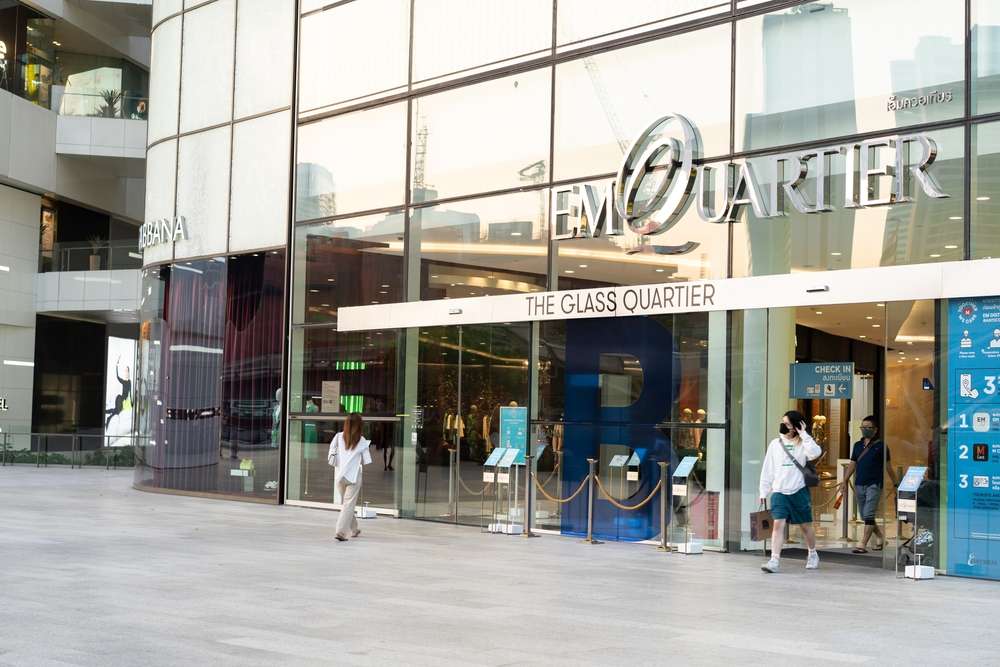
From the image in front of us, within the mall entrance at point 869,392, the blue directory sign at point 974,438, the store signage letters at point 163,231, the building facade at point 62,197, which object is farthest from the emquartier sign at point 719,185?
the building facade at point 62,197

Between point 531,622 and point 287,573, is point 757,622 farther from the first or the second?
point 287,573

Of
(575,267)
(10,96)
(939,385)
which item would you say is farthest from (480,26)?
(10,96)

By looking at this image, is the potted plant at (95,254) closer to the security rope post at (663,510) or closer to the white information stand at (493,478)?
the white information stand at (493,478)

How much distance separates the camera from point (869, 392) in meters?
19.5

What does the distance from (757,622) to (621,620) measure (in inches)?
41.2

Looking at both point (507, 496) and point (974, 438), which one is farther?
point (507, 496)

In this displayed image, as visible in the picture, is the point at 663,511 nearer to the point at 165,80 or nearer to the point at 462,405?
the point at 462,405

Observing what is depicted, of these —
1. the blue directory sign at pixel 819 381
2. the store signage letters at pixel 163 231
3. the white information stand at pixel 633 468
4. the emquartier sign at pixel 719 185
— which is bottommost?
the white information stand at pixel 633 468

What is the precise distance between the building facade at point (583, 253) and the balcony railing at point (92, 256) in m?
13.7

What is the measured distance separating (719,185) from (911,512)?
15.8 feet

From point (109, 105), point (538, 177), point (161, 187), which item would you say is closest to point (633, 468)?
point (538, 177)

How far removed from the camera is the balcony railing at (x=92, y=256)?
1502 inches

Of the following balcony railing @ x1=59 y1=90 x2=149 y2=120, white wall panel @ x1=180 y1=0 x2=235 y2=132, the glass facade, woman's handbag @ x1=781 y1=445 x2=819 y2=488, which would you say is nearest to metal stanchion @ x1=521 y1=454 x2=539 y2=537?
woman's handbag @ x1=781 y1=445 x2=819 y2=488

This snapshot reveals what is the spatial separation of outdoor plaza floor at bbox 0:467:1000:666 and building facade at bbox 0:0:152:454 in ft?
76.3
